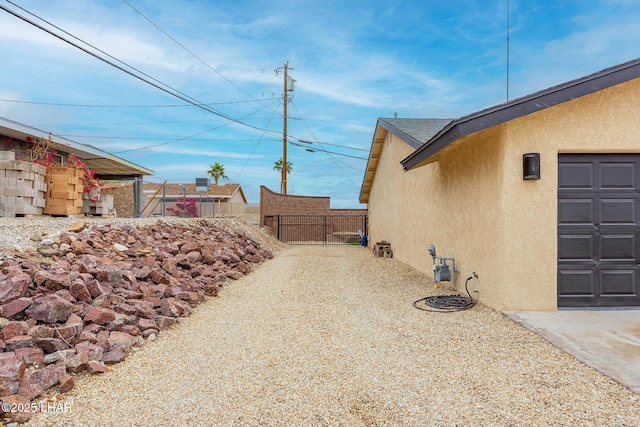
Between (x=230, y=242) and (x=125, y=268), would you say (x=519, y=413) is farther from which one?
(x=230, y=242)

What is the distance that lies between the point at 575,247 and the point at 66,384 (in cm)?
627

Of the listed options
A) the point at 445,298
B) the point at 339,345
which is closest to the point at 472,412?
the point at 339,345

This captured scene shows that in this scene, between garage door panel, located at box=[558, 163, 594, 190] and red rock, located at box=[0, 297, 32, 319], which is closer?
red rock, located at box=[0, 297, 32, 319]

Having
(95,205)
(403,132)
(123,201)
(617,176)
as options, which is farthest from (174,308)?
(123,201)

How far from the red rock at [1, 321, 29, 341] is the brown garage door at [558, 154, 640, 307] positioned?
6551 mm

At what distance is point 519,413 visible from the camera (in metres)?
2.71

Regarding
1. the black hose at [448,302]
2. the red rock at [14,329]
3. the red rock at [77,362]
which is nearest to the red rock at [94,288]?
the red rock at [14,329]

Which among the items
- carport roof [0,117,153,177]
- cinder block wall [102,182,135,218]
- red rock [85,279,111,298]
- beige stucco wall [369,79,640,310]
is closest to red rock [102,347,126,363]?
red rock [85,279,111,298]

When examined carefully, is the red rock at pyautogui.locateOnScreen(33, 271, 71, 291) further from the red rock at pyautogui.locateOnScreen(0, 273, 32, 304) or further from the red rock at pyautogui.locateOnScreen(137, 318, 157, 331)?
the red rock at pyautogui.locateOnScreen(137, 318, 157, 331)

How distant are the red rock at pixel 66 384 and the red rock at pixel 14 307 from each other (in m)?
1.29

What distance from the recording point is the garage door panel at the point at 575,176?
215 inches

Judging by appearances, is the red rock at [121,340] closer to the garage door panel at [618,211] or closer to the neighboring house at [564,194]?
the neighboring house at [564,194]

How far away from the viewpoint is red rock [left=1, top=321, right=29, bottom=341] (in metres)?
3.54

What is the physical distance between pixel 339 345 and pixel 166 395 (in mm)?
1828
